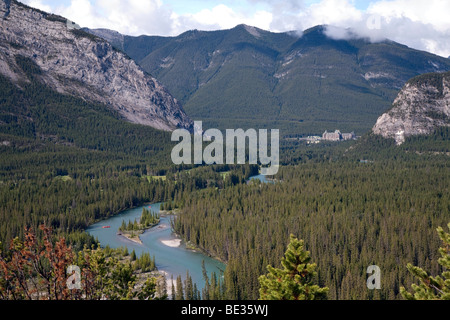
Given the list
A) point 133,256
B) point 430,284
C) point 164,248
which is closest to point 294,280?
point 430,284

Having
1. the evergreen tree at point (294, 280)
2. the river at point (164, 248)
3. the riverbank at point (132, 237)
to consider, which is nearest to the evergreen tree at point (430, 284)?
the evergreen tree at point (294, 280)

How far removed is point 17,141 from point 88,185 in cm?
6282

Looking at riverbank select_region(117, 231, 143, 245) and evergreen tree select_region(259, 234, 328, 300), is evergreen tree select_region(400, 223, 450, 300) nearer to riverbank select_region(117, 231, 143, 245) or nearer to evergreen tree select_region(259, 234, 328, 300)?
evergreen tree select_region(259, 234, 328, 300)

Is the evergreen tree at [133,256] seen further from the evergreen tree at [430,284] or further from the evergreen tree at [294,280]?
the evergreen tree at [430,284]

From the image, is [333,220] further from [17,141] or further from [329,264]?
[17,141]

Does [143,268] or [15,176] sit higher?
[15,176]

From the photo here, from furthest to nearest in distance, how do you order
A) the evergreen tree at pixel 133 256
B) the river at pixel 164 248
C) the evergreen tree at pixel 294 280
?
the evergreen tree at pixel 133 256
the river at pixel 164 248
the evergreen tree at pixel 294 280

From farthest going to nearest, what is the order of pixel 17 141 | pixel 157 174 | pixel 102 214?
1. pixel 17 141
2. pixel 157 174
3. pixel 102 214

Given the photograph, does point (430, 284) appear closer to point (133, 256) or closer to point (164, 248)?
point (133, 256)

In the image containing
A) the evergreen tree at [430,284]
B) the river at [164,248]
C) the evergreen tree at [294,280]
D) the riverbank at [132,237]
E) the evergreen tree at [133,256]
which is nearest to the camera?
the evergreen tree at [430,284]

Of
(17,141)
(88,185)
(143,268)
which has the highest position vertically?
(17,141)

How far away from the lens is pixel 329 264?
6425cm

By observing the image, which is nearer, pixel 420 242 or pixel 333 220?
pixel 420 242
